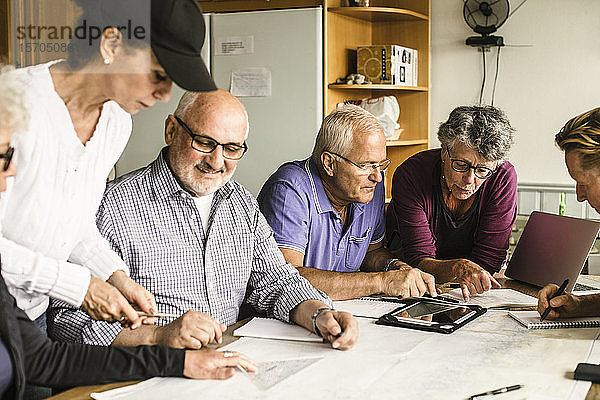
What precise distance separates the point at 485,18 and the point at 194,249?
2.78 m

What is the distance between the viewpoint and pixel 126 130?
1972mm

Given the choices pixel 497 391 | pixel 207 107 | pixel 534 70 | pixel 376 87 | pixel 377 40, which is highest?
pixel 377 40

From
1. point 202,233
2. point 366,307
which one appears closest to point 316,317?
point 366,307

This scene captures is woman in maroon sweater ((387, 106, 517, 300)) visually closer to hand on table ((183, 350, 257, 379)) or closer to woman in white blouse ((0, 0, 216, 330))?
hand on table ((183, 350, 257, 379))

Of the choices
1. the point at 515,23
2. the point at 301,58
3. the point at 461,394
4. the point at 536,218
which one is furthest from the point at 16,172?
the point at 515,23

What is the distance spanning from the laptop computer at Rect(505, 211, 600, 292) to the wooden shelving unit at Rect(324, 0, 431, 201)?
159cm

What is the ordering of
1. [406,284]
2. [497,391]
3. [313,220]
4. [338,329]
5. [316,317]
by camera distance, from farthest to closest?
1. [313,220]
2. [406,284]
3. [316,317]
4. [338,329]
5. [497,391]

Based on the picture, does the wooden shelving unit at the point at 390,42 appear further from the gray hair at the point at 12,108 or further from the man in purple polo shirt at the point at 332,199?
the gray hair at the point at 12,108

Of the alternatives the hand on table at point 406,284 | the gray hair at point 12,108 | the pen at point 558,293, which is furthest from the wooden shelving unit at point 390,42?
the gray hair at point 12,108

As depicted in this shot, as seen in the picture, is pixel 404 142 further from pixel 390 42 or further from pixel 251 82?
pixel 251 82

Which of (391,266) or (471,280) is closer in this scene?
(471,280)

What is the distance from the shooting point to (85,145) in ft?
5.81

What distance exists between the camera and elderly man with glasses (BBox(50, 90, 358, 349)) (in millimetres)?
1938

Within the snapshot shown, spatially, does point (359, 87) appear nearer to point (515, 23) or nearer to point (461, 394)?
point (515, 23)
